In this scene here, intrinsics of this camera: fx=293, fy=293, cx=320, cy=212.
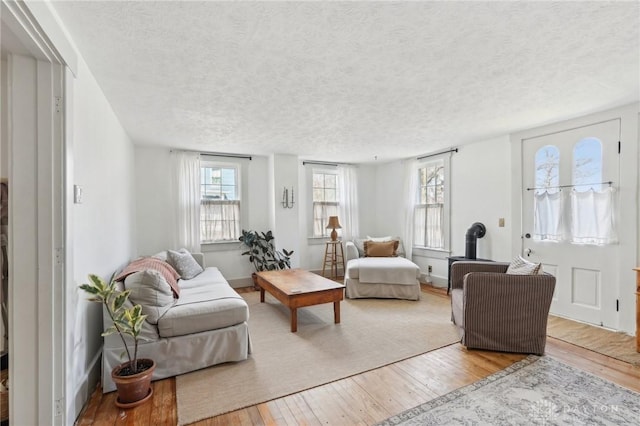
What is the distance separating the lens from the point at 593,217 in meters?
3.22

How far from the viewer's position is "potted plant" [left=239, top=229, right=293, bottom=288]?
201 inches

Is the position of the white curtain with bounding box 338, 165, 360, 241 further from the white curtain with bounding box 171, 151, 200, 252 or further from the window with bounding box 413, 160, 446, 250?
the white curtain with bounding box 171, 151, 200, 252

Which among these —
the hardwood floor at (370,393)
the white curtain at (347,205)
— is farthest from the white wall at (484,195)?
the white curtain at (347,205)

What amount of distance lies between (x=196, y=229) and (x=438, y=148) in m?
4.24

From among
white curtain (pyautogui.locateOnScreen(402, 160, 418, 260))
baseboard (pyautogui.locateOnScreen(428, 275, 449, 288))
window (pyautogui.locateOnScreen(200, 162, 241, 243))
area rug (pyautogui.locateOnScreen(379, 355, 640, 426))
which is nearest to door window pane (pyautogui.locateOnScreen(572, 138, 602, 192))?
area rug (pyautogui.locateOnScreen(379, 355, 640, 426))

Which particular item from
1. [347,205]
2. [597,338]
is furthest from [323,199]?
[597,338]

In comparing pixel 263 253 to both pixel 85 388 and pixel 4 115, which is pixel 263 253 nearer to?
pixel 85 388

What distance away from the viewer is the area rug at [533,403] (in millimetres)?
1785

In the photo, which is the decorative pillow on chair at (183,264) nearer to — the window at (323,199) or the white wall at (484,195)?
the window at (323,199)

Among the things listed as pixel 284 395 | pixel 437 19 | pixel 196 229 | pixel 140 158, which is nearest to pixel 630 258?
pixel 437 19

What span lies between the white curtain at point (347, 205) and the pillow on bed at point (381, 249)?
0.97 m

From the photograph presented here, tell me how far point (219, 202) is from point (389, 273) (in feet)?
10.3

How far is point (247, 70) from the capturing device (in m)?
2.19

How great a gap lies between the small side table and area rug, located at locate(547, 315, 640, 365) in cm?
339
